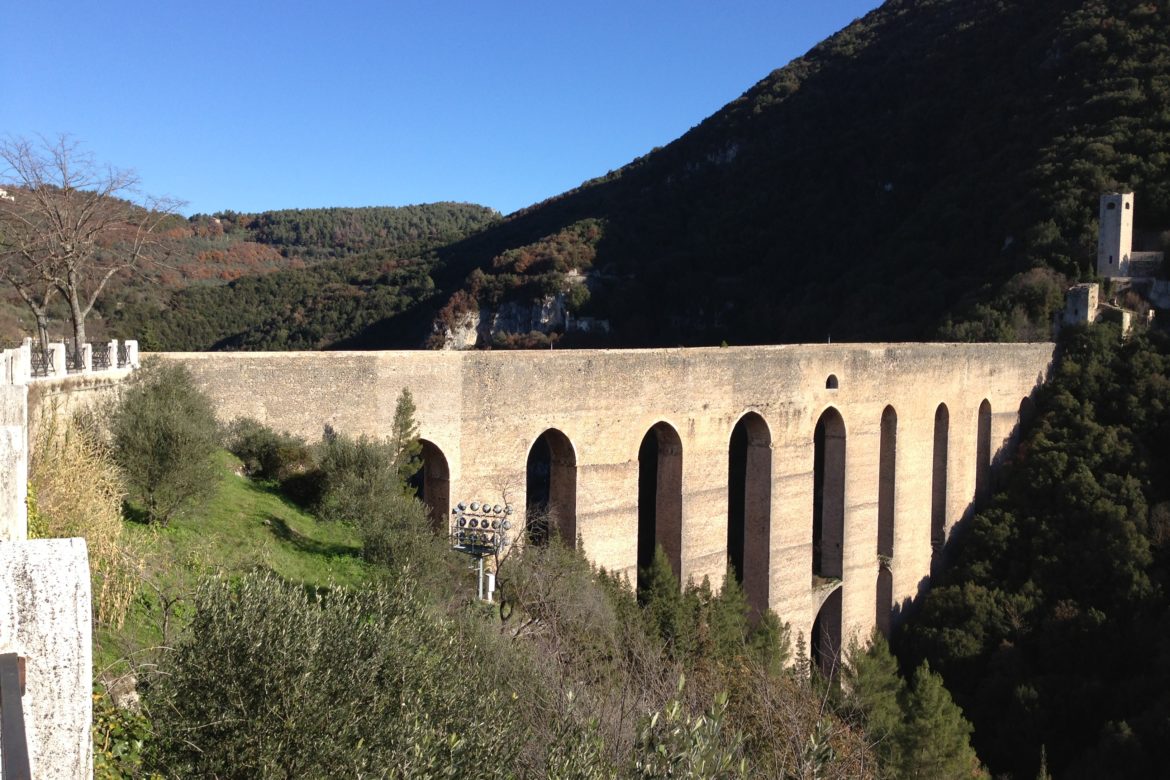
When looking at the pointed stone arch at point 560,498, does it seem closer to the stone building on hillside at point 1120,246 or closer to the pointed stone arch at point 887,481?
the pointed stone arch at point 887,481

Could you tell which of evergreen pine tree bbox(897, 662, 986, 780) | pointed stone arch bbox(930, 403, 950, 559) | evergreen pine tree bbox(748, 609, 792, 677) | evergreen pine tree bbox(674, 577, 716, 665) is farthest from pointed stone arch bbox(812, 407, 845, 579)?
evergreen pine tree bbox(897, 662, 986, 780)

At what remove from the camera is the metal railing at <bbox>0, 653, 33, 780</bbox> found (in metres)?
2.01

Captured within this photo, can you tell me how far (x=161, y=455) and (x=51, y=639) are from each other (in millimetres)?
6267

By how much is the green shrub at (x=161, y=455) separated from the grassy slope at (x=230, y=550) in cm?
29

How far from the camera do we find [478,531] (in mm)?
10344

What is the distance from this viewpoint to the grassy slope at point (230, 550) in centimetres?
607

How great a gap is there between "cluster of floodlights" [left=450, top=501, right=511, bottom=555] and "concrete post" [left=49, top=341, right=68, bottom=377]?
4226 millimetres

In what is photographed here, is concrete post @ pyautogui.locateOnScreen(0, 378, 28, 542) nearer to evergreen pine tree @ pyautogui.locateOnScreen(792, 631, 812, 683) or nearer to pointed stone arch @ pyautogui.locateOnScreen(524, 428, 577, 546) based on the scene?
pointed stone arch @ pyautogui.locateOnScreen(524, 428, 577, 546)

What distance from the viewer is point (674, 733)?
198 inches

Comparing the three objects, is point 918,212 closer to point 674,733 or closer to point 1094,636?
point 1094,636

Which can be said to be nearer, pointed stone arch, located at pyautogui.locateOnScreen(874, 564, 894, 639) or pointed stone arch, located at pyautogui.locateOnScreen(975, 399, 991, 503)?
pointed stone arch, located at pyautogui.locateOnScreen(874, 564, 894, 639)

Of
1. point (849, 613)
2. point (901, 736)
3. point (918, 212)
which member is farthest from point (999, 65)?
point (901, 736)

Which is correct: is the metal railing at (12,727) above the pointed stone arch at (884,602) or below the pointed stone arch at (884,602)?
above

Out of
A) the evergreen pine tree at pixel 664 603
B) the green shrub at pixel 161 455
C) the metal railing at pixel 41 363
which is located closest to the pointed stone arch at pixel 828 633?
the evergreen pine tree at pixel 664 603
